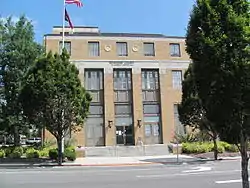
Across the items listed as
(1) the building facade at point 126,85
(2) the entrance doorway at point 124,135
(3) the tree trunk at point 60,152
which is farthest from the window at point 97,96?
(3) the tree trunk at point 60,152

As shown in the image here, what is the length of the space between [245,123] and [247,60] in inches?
42.5

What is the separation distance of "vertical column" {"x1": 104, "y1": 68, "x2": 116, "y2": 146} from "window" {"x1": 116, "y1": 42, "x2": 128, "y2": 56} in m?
2.35

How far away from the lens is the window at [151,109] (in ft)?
148

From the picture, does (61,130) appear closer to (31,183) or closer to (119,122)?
(31,183)

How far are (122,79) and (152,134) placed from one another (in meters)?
7.08

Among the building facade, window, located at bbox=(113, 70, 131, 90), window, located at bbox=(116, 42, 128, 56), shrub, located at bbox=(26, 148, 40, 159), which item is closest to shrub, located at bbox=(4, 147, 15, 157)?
shrub, located at bbox=(26, 148, 40, 159)

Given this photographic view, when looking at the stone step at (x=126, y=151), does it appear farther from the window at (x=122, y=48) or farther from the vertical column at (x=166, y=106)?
the window at (x=122, y=48)

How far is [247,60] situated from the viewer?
262 inches

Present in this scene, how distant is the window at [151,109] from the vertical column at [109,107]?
385 cm

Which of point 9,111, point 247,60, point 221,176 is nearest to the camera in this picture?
point 247,60

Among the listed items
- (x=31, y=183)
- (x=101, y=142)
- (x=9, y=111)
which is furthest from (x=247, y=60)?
(x=101, y=142)

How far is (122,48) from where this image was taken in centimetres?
4538

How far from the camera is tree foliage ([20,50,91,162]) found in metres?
25.7

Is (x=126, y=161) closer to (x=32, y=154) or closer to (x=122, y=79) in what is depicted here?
(x=32, y=154)
